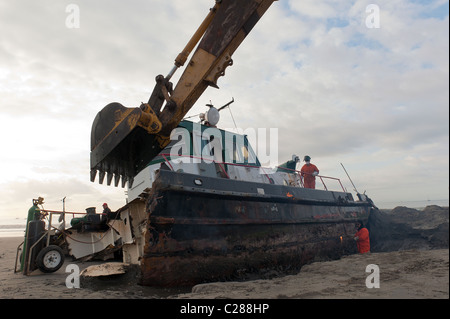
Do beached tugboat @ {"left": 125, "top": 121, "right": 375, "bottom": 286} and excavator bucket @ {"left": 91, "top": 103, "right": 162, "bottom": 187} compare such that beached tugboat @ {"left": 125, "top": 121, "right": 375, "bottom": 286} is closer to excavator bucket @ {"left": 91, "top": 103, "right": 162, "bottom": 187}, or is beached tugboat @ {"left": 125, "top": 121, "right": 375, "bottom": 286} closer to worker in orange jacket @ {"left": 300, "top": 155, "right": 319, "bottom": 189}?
excavator bucket @ {"left": 91, "top": 103, "right": 162, "bottom": 187}

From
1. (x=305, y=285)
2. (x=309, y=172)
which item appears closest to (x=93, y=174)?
(x=305, y=285)

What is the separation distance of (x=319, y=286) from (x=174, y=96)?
3.20 m

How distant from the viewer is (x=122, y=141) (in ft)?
12.5

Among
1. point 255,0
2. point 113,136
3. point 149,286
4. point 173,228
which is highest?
point 255,0

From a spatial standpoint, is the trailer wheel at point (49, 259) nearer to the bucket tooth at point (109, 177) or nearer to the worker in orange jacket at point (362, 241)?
the bucket tooth at point (109, 177)

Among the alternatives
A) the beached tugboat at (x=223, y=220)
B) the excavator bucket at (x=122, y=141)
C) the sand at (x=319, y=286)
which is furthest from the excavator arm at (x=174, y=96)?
the sand at (x=319, y=286)

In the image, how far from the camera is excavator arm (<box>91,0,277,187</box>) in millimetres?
3924

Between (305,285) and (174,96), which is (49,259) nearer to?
(174,96)

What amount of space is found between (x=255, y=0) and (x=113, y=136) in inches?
104

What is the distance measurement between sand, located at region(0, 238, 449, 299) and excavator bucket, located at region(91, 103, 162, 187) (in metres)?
1.76
